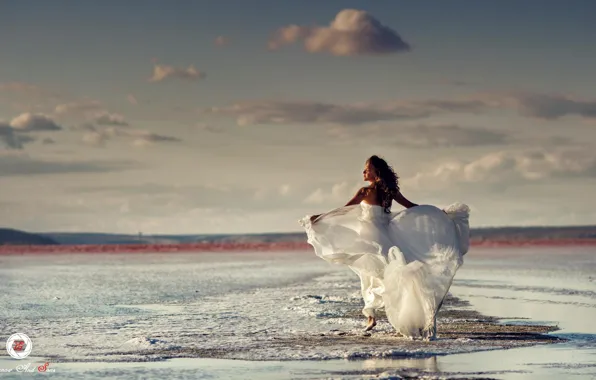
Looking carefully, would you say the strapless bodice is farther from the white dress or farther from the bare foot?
the bare foot

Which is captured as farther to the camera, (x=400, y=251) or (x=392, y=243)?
(x=392, y=243)

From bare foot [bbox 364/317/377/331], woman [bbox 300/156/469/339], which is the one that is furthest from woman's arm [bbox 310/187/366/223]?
bare foot [bbox 364/317/377/331]

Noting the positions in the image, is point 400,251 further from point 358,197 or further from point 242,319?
point 242,319

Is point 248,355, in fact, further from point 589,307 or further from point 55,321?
point 589,307

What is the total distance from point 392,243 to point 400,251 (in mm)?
247

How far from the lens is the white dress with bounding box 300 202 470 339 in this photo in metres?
13.0

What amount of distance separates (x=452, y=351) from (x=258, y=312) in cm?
606

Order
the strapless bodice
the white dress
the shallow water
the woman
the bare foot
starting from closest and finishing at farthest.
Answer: the shallow water < the white dress < the woman < the bare foot < the strapless bodice

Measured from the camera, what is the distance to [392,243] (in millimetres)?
13742

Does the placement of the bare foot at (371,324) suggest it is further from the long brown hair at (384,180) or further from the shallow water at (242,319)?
the long brown hair at (384,180)

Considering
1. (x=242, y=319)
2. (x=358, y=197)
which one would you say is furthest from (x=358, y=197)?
(x=242, y=319)

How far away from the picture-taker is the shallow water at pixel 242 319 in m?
10.2

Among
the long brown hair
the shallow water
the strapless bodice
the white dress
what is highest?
the long brown hair

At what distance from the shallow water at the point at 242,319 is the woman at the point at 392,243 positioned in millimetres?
1094
